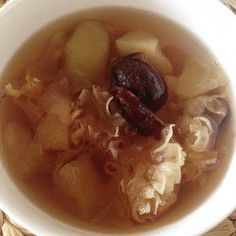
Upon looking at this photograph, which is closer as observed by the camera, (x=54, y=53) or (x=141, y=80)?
(x=141, y=80)

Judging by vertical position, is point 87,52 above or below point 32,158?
above

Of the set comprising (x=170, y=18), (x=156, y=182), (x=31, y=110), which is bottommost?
(x=156, y=182)

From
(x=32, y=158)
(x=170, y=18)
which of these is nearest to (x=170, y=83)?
(x=170, y=18)

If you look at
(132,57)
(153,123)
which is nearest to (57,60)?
(132,57)

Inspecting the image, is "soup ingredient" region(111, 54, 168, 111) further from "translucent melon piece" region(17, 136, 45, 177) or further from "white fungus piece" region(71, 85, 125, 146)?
"translucent melon piece" region(17, 136, 45, 177)

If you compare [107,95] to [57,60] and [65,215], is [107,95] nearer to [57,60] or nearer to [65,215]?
[57,60]

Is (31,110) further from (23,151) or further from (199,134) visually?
(199,134)

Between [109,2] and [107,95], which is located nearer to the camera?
[107,95]
